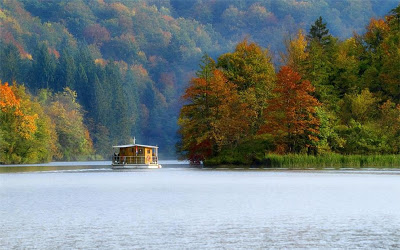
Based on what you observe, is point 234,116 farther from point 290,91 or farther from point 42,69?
point 42,69

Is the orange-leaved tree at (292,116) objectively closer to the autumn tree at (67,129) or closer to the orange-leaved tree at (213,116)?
the orange-leaved tree at (213,116)

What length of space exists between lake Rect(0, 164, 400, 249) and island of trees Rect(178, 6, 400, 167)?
3648cm

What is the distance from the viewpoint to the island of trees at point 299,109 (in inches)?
3317

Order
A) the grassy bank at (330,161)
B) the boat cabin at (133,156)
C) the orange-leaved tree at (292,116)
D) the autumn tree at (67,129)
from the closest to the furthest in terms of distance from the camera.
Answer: the grassy bank at (330,161) → the orange-leaved tree at (292,116) → the boat cabin at (133,156) → the autumn tree at (67,129)

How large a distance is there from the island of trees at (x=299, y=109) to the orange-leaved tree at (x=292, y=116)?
4.5 inches

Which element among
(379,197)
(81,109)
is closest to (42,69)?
(81,109)

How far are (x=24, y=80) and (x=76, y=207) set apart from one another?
499 feet

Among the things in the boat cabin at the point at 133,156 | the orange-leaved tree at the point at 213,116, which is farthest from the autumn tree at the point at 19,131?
the orange-leaved tree at the point at 213,116

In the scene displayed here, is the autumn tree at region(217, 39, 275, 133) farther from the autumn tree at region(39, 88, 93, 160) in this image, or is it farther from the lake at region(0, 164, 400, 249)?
the autumn tree at region(39, 88, 93, 160)

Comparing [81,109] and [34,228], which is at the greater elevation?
[81,109]

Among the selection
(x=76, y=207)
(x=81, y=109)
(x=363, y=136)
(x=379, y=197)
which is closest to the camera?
(x=76, y=207)

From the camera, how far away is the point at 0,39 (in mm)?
191875

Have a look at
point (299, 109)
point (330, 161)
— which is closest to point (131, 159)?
point (299, 109)

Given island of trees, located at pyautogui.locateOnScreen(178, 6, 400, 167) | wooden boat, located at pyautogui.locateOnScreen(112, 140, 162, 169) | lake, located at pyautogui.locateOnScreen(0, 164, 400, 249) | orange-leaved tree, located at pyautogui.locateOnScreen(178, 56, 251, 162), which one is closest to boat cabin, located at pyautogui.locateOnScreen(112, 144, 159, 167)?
wooden boat, located at pyautogui.locateOnScreen(112, 140, 162, 169)
